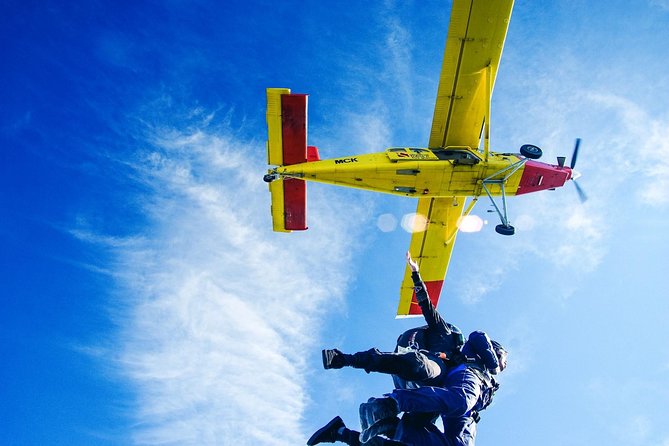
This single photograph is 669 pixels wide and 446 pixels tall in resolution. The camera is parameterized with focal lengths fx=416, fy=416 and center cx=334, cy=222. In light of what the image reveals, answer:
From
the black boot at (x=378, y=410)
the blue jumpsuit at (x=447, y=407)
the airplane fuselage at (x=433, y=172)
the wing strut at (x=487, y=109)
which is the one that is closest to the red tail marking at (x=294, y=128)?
the airplane fuselage at (x=433, y=172)

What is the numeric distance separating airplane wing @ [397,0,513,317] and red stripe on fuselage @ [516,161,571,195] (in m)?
2.19

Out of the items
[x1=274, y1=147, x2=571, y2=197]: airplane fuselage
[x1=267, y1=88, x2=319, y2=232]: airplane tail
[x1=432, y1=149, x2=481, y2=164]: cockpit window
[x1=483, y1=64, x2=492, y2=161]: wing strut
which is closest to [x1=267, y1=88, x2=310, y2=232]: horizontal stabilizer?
[x1=267, y1=88, x2=319, y2=232]: airplane tail

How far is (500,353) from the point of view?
533 cm

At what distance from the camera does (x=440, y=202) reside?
1708 cm

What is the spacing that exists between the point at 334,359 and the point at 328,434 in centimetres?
96

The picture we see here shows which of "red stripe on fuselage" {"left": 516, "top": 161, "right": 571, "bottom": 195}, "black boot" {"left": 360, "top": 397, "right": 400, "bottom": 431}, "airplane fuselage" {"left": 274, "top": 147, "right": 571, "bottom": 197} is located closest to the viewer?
"black boot" {"left": 360, "top": 397, "right": 400, "bottom": 431}

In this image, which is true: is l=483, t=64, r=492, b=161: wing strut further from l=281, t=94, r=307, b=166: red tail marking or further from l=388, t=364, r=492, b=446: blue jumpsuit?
l=388, t=364, r=492, b=446: blue jumpsuit

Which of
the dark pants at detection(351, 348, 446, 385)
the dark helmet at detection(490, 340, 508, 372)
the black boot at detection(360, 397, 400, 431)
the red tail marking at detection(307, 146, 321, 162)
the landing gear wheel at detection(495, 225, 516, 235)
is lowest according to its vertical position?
the black boot at detection(360, 397, 400, 431)

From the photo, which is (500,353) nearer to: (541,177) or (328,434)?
(328,434)

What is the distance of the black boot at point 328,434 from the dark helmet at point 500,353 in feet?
6.92

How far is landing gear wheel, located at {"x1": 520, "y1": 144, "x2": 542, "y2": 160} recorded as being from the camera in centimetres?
1336

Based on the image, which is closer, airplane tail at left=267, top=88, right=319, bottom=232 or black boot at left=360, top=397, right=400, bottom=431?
black boot at left=360, top=397, right=400, bottom=431

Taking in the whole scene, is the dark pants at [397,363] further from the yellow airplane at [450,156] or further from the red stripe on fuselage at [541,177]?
the red stripe on fuselage at [541,177]

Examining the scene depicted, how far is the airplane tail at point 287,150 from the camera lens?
12352mm
